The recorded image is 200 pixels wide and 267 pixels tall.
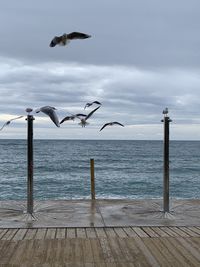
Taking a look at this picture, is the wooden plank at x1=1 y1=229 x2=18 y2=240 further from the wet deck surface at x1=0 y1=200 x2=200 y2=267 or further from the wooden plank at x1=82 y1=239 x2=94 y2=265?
the wooden plank at x1=82 y1=239 x2=94 y2=265

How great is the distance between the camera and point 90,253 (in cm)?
723

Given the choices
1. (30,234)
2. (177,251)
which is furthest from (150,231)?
(30,234)

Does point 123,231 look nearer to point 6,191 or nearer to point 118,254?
point 118,254

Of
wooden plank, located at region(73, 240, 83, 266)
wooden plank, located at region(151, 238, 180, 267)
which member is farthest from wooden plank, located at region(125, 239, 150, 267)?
wooden plank, located at region(73, 240, 83, 266)

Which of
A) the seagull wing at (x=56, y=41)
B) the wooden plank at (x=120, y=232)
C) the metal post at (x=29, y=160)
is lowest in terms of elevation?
the wooden plank at (x=120, y=232)

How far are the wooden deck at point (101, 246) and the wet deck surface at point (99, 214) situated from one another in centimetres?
44

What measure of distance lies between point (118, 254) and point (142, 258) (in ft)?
1.35

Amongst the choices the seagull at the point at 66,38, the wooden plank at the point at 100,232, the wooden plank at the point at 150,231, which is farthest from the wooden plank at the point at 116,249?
the seagull at the point at 66,38

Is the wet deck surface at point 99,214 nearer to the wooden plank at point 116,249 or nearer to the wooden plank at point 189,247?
the wooden plank at point 116,249

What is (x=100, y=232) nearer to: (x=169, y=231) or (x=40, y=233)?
(x=40, y=233)

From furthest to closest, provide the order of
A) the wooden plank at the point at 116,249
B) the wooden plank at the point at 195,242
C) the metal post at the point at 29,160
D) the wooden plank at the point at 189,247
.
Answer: the metal post at the point at 29,160, the wooden plank at the point at 195,242, the wooden plank at the point at 189,247, the wooden plank at the point at 116,249

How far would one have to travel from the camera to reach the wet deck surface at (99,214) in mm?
9445

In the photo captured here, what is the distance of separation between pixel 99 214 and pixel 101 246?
277 cm

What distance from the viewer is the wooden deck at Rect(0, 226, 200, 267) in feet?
22.4
